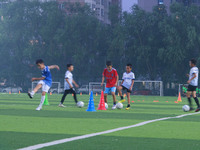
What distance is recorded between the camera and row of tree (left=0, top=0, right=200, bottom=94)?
6131 cm

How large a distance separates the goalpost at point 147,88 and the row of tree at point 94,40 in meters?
3.80

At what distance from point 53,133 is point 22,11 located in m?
67.3

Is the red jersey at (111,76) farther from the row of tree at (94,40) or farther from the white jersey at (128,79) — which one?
the row of tree at (94,40)

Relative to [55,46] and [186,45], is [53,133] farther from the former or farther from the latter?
[55,46]

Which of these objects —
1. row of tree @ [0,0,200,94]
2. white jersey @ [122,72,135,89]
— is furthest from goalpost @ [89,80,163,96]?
white jersey @ [122,72,135,89]

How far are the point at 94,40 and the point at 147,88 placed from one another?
15.7 meters

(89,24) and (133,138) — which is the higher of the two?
(89,24)

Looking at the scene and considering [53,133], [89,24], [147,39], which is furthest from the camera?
[89,24]

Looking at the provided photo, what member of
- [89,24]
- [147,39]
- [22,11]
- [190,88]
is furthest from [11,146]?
[22,11]

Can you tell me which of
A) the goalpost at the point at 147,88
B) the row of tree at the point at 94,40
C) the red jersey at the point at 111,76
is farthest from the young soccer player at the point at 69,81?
the row of tree at the point at 94,40

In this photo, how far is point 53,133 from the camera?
1044cm

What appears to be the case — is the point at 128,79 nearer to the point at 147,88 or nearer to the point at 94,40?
the point at 147,88

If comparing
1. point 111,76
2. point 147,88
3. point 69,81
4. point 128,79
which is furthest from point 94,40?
point 111,76

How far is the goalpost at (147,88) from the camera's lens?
57.0 metres
